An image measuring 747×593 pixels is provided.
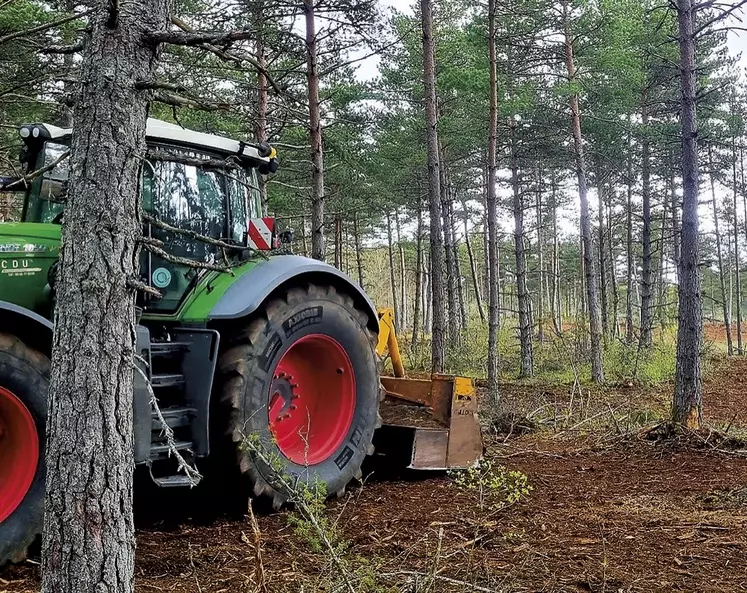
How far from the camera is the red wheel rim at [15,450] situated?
3760 mm

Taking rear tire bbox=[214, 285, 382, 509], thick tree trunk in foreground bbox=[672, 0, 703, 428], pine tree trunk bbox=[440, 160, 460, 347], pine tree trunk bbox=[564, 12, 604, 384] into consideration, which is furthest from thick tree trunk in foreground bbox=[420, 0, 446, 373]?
pine tree trunk bbox=[440, 160, 460, 347]

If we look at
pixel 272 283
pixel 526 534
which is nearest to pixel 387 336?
pixel 272 283

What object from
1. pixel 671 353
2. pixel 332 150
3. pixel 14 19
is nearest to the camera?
pixel 14 19

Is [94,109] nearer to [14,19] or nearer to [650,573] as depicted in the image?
[650,573]

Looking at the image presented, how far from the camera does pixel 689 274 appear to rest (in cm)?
777

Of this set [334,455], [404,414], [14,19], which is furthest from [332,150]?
[334,455]

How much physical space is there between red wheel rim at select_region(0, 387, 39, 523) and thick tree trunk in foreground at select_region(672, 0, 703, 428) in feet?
21.2

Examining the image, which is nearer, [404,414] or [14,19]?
[404,414]

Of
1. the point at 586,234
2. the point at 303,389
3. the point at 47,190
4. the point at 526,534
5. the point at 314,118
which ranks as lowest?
the point at 526,534

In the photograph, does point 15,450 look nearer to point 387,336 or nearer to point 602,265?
point 387,336

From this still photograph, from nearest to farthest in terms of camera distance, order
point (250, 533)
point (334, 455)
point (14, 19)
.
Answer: point (250, 533) → point (334, 455) → point (14, 19)

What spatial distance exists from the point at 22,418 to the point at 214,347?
1.23 meters

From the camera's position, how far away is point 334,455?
5.46 metres

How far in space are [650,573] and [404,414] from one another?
321cm
